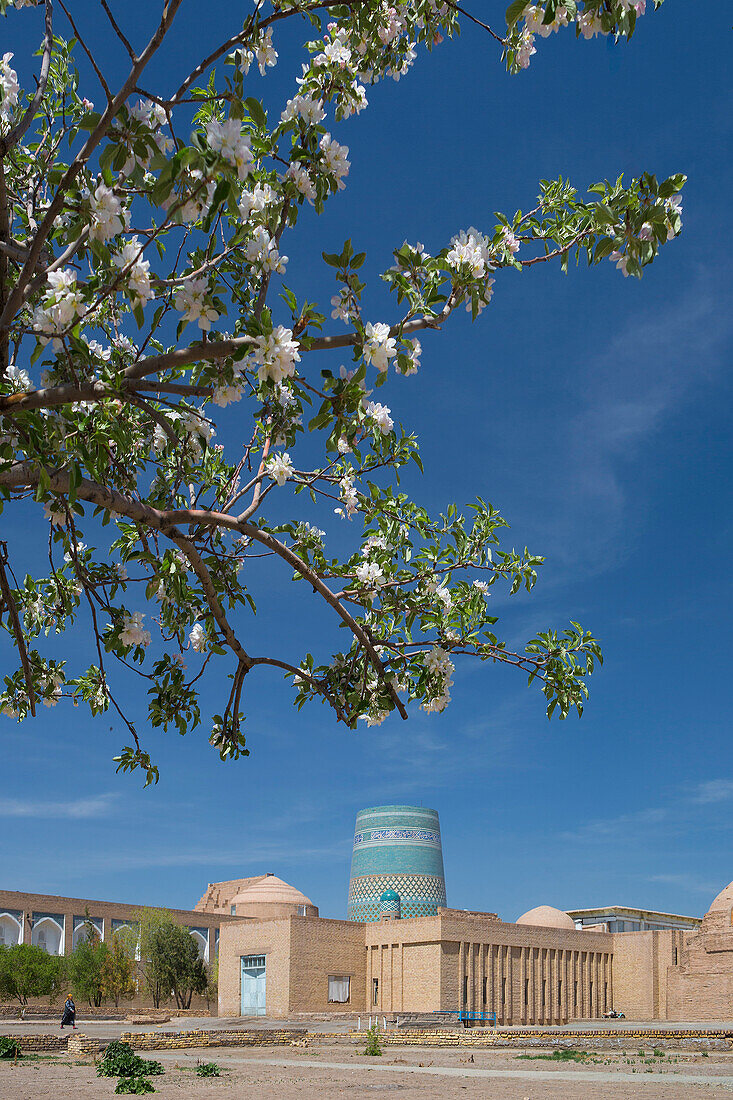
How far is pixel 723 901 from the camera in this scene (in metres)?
36.1

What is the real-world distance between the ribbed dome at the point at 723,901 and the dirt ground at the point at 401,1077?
17482 millimetres

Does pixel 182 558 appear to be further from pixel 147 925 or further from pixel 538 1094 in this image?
pixel 147 925

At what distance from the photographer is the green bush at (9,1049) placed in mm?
18359

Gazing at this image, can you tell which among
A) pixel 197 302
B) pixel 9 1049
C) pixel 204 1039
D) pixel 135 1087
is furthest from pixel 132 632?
pixel 204 1039

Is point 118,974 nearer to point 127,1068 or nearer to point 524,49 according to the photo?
point 127,1068

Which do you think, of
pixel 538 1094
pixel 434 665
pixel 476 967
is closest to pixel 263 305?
pixel 434 665

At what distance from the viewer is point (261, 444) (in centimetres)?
484

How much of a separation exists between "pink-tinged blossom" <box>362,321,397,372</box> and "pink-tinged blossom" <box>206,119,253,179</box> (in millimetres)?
708

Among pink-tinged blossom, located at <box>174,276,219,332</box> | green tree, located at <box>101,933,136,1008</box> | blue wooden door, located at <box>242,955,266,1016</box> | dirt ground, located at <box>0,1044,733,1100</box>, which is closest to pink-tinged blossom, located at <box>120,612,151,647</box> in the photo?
pink-tinged blossom, located at <box>174,276,219,332</box>

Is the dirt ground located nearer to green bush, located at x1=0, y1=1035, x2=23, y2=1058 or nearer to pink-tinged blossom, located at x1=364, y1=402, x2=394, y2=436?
green bush, located at x1=0, y1=1035, x2=23, y2=1058

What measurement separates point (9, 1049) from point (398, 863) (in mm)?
22652

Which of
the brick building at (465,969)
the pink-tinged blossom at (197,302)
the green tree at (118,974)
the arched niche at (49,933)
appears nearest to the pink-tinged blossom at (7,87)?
the pink-tinged blossom at (197,302)

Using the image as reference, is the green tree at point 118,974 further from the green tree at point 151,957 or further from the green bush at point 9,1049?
the green bush at point 9,1049

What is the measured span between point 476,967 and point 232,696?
32.5m
